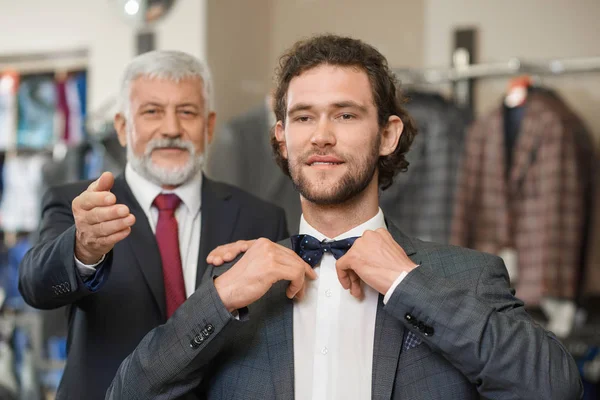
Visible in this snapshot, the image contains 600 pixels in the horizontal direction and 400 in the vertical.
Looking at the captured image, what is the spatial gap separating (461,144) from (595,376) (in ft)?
4.14

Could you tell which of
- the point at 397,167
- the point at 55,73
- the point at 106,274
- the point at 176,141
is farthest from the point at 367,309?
the point at 55,73

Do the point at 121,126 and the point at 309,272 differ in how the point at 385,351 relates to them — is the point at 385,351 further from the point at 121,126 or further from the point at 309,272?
the point at 121,126

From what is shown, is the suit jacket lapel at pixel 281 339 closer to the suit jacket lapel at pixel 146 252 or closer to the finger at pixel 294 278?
the finger at pixel 294 278

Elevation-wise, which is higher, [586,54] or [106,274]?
[586,54]

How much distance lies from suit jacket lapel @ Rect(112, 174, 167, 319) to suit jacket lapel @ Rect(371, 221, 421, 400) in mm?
689

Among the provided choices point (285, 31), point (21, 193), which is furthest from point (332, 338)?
point (21, 193)

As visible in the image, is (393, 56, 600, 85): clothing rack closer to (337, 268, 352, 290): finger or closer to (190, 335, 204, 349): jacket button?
(337, 268, 352, 290): finger

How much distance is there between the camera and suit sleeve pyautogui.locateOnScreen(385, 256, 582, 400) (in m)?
1.65

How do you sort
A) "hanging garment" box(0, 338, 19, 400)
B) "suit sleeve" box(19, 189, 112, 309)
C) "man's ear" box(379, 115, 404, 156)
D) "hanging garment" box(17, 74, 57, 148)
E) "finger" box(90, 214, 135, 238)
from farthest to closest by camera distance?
"hanging garment" box(17, 74, 57, 148), "hanging garment" box(0, 338, 19, 400), "man's ear" box(379, 115, 404, 156), "suit sleeve" box(19, 189, 112, 309), "finger" box(90, 214, 135, 238)

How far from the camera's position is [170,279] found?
2.33 meters

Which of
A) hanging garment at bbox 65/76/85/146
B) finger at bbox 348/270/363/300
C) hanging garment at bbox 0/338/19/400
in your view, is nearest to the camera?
finger at bbox 348/270/363/300

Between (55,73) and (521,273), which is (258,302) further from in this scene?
(55,73)

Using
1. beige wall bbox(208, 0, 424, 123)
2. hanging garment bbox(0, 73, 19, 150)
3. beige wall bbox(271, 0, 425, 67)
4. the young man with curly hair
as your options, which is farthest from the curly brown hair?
hanging garment bbox(0, 73, 19, 150)

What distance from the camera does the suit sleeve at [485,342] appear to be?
1654 mm
